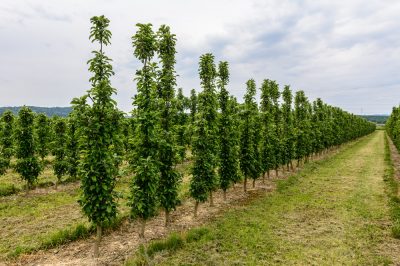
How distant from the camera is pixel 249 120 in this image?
2492 cm

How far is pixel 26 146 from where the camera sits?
2475cm

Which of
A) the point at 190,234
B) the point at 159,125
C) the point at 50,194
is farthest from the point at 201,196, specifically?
the point at 50,194

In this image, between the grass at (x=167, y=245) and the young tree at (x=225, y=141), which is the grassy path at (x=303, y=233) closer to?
the grass at (x=167, y=245)

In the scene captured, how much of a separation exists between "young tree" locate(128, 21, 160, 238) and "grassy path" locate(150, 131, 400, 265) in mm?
2769

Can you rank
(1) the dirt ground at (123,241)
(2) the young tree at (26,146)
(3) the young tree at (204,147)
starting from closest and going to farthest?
1. (1) the dirt ground at (123,241)
2. (3) the young tree at (204,147)
3. (2) the young tree at (26,146)

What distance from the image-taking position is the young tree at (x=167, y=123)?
16250mm

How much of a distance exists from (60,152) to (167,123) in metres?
15.9

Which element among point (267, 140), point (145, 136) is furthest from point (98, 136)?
point (267, 140)

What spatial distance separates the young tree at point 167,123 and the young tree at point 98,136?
3.71m

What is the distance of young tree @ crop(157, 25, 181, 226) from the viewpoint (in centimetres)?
1625

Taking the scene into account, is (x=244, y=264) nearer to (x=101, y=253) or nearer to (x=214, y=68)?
(x=101, y=253)

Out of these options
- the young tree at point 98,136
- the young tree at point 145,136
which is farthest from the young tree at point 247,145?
the young tree at point 98,136

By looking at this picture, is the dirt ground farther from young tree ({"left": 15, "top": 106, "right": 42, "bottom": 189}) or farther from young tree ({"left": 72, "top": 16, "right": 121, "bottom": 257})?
young tree ({"left": 15, "top": 106, "right": 42, "bottom": 189})

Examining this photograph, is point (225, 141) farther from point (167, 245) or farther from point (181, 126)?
point (167, 245)
